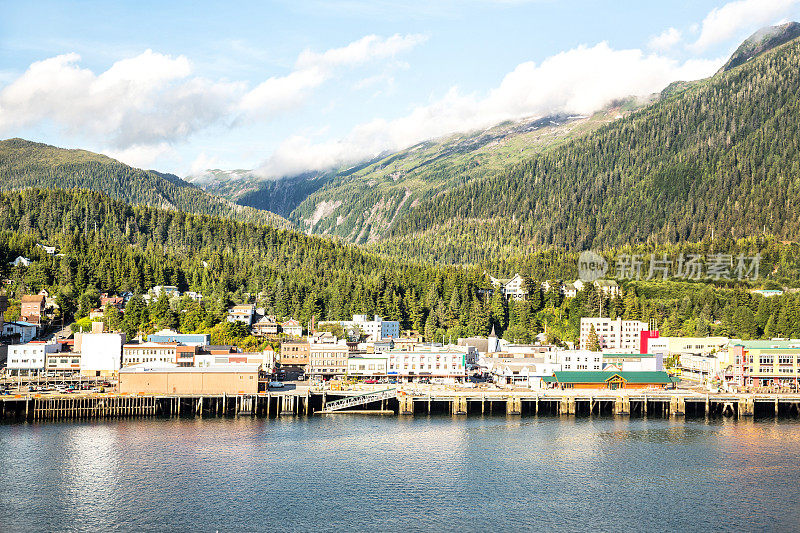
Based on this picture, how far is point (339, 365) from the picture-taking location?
5015 inches

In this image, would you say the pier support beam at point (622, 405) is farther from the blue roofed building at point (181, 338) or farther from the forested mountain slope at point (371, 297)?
the blue roofed building at point (181, 338)

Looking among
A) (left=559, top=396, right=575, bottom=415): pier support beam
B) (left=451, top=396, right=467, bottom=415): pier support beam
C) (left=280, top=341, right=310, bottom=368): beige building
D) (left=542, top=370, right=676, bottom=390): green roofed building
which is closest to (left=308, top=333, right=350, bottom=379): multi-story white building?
(left=280, top=341, right=310, bottom=368): beige building

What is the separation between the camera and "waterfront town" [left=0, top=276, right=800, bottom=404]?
362ft

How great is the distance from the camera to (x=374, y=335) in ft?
514

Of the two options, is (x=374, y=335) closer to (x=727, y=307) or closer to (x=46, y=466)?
(x=727, y=307)

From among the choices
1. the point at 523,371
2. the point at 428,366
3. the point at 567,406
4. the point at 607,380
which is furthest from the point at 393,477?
the point at 523,371

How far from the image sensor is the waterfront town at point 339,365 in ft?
362

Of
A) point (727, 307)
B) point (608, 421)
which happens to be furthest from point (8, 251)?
point (727, 307)

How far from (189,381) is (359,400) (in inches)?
833

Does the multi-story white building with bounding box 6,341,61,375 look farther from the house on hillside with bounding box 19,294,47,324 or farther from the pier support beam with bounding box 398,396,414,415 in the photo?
the pier support beam with bounding box 398,396,414,415

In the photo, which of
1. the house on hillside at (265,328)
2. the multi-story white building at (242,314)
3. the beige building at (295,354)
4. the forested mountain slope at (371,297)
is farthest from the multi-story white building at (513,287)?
the beige building at (295,354)

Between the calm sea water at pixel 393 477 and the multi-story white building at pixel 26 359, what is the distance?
90.0ft

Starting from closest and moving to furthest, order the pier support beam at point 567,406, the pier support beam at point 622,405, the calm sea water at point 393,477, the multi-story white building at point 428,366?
the calm sea water at point 393,477
the pier support beam at point 567,406
the pier support beam at point 622,405
the multi-story white building at point 428,366

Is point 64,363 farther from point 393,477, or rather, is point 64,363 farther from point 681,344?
point 681,344
